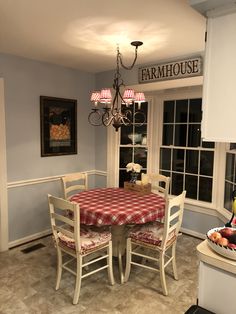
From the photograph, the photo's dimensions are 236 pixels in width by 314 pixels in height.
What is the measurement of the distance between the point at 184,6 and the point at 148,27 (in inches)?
19.0

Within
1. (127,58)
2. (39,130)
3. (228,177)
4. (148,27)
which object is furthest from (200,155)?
(39,130)

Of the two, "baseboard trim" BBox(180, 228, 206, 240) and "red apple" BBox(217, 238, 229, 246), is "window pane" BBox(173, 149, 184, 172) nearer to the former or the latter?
"baseboard trim" BBox(180, 228, 206, 240)

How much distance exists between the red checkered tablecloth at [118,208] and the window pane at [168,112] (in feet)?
4.71

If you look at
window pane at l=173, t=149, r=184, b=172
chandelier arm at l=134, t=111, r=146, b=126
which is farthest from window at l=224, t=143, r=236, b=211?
chandelier arm at l=134, t=111, r=146, b=126

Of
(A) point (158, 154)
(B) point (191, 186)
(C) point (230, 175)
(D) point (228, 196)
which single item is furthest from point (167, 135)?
(D) point (228, 196)

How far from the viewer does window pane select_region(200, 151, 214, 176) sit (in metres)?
3.69

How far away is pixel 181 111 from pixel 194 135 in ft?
1.36

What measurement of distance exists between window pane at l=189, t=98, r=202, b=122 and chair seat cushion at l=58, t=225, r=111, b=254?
2.11 meters

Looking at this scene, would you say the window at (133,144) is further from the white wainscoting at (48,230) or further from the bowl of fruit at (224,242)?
the bowl of fruit at (224,242)

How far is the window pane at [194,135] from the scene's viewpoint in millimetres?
3801

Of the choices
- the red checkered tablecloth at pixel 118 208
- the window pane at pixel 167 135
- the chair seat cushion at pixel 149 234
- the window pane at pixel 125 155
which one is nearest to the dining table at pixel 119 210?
the red checkered tablecloth at pixel 118 208

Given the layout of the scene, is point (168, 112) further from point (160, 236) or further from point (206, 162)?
point (160, 236)

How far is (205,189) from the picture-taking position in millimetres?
3787

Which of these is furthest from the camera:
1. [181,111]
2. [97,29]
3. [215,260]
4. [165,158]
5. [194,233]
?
[165,158]
